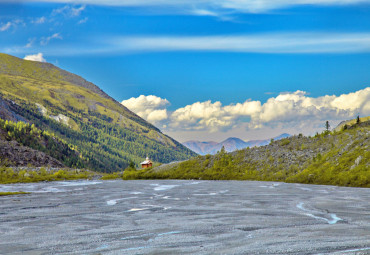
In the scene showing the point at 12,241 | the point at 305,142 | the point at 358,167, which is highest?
the point at 305,142

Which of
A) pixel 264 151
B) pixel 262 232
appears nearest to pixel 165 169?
pixel 264 151

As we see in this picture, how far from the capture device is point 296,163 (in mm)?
78250

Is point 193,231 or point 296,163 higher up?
point 296,163

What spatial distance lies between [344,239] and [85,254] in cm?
1036

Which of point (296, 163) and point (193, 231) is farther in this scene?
point (296, 163)

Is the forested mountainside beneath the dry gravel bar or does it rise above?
above

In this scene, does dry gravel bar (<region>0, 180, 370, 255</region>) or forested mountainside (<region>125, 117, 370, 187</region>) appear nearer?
dry gravel bar (<region>0, 180, 370, 255</region>)

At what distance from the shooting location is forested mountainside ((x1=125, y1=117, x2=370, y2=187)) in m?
60.2

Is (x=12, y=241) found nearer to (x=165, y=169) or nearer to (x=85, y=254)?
(x=85, y=254)

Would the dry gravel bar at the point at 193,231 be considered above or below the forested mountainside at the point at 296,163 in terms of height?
below

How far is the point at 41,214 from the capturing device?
28547 millimetres

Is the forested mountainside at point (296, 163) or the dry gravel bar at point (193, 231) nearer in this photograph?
the dry gravel bar at point (193, 231)

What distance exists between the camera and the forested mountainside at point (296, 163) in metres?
60.2

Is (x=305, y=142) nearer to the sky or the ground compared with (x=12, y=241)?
nearer to the sky
